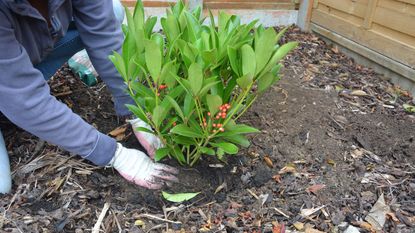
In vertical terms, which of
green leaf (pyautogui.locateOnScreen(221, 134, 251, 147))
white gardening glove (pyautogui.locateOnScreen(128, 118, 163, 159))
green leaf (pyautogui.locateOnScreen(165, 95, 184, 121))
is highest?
green leaf (pyautogui.locateOnScreen(165, 95, 184, 121))

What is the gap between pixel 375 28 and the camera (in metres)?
2.41

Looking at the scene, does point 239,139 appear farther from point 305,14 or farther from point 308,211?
point 305,14

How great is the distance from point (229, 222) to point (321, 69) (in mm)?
1399

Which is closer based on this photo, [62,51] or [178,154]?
[178,154]

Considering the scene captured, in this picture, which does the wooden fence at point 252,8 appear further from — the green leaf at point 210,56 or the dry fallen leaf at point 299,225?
the dry fallen leaf at point 299,225

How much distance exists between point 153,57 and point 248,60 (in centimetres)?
24

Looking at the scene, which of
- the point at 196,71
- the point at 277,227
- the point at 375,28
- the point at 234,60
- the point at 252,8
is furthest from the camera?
the point at 252,8

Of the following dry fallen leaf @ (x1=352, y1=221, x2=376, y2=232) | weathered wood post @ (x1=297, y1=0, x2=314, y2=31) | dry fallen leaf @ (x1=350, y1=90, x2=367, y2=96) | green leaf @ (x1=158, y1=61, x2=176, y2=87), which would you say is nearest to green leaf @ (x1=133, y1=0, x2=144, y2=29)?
green leaf @ (x1=158, y1=61, x2=176, y2=87)

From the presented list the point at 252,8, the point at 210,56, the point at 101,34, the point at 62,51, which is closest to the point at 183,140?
the point at 210,56

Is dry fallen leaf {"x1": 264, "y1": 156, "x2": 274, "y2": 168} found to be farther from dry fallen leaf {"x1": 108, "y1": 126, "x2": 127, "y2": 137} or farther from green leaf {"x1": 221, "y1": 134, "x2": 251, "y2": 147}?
dry fallen leaf {"x1": 108, "y1": 126, "x2": 127, "y2": 137}

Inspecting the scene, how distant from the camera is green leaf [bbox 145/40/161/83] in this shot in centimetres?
107

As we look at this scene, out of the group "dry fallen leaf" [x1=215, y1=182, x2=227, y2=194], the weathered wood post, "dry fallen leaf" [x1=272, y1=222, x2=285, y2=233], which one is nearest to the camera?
"dry fallen leaf" [x1=272, y1=222, x2=285, y2=233]

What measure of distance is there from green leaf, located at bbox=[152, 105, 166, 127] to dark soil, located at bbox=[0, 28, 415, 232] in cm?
27

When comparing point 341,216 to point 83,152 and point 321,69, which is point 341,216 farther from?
point 321,69
